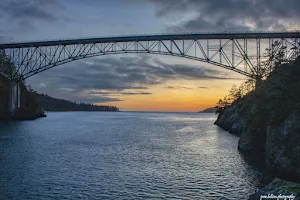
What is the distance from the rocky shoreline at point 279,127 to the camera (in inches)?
Answer: 901

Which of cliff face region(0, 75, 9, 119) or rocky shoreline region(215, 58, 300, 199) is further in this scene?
cliff face region(0, 75, 9, 119)

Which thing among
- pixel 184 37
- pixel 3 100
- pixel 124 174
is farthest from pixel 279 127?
pixel 3 100

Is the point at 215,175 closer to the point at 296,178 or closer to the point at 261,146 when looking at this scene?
the point at 296,178

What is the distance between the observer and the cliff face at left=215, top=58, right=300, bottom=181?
75.2 ft

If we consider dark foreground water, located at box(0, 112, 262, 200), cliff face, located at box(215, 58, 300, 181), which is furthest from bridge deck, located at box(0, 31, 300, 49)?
dark foreground water, located at box(0, 112, 262, 200)

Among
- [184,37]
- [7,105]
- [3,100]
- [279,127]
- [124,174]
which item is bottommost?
[124,174]

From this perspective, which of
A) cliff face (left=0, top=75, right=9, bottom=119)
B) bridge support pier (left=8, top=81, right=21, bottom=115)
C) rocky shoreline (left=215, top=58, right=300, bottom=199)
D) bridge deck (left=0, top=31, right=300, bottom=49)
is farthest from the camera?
cliff face (left=0, top=75, right=9, bottom=119)

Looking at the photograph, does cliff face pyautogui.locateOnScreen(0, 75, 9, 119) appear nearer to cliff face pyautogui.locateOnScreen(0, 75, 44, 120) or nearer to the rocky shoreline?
cliff face pyautogui.locateOnScreen(0, 75, 44, 120)

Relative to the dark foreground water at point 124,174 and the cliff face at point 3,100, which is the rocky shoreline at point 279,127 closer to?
the dark foreground water at point 124,174

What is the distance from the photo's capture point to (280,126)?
25234 millimetres

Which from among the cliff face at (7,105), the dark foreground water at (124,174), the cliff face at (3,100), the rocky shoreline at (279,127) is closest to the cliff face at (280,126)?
the rocky shoreline at (279,127)

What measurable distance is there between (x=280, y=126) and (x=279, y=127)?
15cm

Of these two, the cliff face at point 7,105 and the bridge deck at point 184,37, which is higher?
the bridge deck at point 184,37

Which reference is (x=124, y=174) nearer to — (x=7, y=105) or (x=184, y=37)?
(x=184, y=37)
